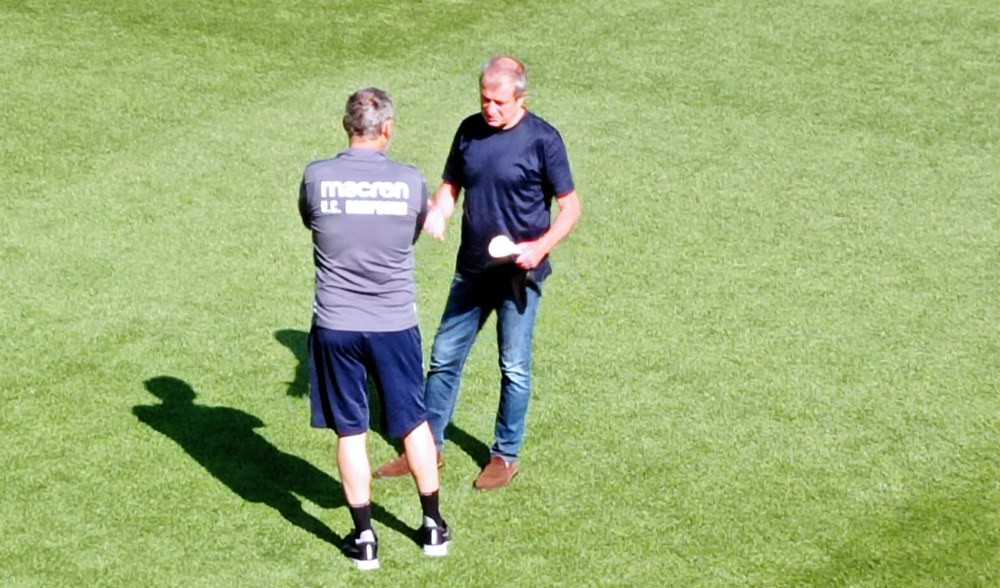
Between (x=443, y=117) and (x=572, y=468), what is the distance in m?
4.52

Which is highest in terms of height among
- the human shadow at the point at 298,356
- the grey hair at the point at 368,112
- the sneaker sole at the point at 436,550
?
the grey hair at the point at 368,112

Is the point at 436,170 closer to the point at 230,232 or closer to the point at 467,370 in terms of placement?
the point at 230,232

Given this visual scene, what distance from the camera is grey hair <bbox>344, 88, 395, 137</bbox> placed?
6.62m

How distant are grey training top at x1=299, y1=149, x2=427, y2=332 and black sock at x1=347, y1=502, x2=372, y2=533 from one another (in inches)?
29.4

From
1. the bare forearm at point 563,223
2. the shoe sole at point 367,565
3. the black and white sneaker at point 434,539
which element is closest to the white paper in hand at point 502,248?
the bare forearm at point 563,223

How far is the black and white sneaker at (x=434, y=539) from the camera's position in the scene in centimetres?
710

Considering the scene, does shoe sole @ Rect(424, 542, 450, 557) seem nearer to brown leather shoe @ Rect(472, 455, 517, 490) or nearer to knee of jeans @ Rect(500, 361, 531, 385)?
brown leather shoe @ Rect(472, 455, 517, 490)

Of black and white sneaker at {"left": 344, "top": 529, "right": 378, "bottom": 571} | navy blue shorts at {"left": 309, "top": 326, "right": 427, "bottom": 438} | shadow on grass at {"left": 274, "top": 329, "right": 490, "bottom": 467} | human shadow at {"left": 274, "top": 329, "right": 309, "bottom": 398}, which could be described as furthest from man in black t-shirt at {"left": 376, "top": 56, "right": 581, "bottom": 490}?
human shadow at {"left": 274, "top": 329, "right": 309, "bottom": 398}

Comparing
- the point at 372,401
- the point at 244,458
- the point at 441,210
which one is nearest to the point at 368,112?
the point at 441,210

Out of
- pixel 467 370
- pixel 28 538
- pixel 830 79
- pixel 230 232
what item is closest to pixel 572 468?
pixel 467 370

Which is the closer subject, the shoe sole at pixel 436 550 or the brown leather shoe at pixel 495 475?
the shoe sole at pixel 436 550

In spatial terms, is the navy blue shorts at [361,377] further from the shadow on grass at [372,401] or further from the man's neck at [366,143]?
the man's neck at [366,143]

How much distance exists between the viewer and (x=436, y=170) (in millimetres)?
11062

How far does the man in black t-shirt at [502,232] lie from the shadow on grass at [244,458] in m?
0.35
